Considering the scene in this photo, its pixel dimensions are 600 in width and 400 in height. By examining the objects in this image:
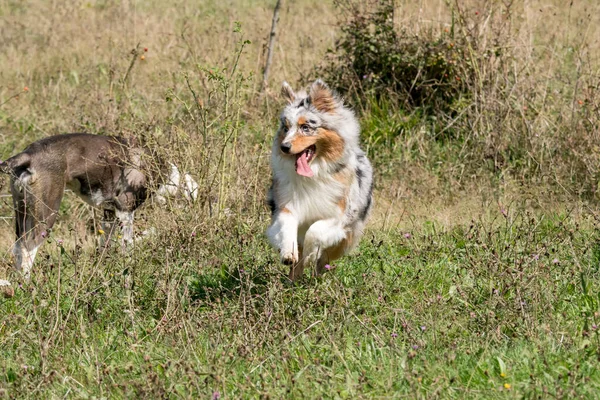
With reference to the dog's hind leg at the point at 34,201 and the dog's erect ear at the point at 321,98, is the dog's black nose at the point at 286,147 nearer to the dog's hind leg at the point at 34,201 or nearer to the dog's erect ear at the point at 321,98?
the dog's erect ear at the point at 321,98

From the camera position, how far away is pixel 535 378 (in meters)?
3.96

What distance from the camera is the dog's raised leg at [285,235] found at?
571 cm

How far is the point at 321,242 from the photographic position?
596 cm

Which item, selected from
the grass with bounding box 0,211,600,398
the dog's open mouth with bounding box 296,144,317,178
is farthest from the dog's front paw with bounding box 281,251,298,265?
the dog's open mouth with bounding box 296,144,317,178

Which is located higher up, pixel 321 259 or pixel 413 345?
pixel 413 345

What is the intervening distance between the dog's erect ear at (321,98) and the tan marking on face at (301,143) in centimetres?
25

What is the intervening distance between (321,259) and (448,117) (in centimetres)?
396

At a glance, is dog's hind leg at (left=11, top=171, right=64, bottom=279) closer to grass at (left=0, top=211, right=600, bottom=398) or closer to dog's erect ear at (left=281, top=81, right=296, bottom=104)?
grass at (left=0, top=211, right=600, bottom=398)

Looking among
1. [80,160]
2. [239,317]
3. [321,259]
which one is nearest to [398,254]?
[321,259]

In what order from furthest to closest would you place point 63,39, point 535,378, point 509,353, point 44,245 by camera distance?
point 63,39 → point 44,245 → point 509,353 → point 535,378

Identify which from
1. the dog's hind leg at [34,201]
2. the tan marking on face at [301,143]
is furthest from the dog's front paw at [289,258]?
the dog's hind leg at [34,201]

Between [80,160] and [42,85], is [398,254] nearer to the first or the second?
[80,160]

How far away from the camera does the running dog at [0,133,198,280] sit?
735 centimetres

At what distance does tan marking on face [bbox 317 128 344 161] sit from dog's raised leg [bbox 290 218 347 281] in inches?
17.3
